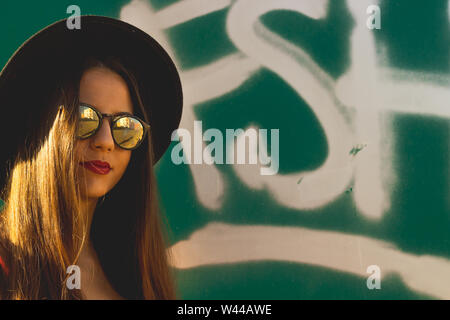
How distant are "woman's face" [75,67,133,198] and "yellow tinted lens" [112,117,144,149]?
0.07 ft

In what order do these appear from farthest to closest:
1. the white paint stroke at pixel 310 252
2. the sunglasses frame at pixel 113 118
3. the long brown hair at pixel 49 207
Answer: the white paint stroke at pixel 310 252, the sunglasses frame at pixel 113 118, the long brown hair at pixel 49 207

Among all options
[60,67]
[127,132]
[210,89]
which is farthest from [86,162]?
[210,89]

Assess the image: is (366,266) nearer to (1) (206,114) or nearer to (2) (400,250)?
(2) (400,250)

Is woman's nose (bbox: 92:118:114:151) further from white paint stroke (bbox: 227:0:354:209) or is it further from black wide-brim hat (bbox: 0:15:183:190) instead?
white paint stroke (bbox: 227:0:354:209)

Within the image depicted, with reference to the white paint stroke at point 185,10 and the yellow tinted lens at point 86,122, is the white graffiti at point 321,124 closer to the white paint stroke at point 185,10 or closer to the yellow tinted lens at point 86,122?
the white paint stroke at point 185,10

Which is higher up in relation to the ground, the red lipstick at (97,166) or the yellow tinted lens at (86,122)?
the yellow tinted lens at (86,122)

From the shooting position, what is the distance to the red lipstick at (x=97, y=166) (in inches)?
59.3

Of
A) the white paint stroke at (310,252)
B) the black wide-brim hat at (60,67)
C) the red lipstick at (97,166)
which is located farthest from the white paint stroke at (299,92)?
the red lipstick at (97,166)

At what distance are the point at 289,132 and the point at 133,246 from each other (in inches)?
30.5

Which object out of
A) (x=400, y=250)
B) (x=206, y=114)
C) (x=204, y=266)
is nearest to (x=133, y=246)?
(x=204, y=266)

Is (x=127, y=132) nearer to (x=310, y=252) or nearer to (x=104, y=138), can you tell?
(x=104, y=138)

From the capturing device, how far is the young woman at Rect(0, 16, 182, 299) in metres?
1.40

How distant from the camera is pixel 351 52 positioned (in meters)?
2.10

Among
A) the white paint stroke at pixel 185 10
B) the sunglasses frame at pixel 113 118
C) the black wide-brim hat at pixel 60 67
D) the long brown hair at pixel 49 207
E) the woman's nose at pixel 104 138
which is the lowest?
the long brown hair at pixel 49 207
